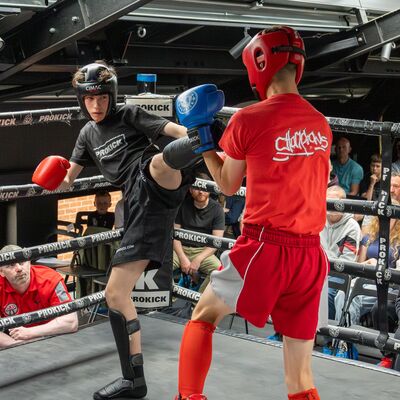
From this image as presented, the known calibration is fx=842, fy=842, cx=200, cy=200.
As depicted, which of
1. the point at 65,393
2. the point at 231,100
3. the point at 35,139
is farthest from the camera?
the point at 231,100

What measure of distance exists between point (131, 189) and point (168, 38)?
370 centimetres

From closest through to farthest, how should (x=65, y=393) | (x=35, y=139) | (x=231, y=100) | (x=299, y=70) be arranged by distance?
(x=299, y=70) < (x=65, y=393) < (x=35, y=139) < (x=231, y=100)

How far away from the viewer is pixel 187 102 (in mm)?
2598

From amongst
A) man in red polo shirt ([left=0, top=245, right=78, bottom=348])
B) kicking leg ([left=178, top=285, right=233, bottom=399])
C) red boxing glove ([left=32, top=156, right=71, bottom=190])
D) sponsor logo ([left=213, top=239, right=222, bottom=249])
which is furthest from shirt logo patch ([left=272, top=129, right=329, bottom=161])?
man in red polo shirt ([left=0, top=245, right=78, bottom=348])

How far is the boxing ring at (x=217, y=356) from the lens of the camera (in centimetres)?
328

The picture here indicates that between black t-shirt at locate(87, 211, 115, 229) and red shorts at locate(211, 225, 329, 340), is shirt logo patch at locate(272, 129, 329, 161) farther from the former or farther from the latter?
black t-shirt at locate(87, 211, 115, 229)

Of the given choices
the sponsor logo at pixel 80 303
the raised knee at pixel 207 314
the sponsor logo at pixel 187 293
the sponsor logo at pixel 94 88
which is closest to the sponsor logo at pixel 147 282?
the sponsor logo at pixel 187 293

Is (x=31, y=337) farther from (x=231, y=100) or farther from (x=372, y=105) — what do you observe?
(x=372, y=105)

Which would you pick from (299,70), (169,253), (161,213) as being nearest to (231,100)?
(169,253)

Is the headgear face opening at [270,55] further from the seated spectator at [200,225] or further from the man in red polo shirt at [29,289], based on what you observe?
the seated spectator at [200,225]

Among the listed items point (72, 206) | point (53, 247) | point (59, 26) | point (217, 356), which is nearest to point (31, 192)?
point (53, 247)

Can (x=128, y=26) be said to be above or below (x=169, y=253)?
above

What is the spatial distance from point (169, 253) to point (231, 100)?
5.26m

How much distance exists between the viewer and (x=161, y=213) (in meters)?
3.25
